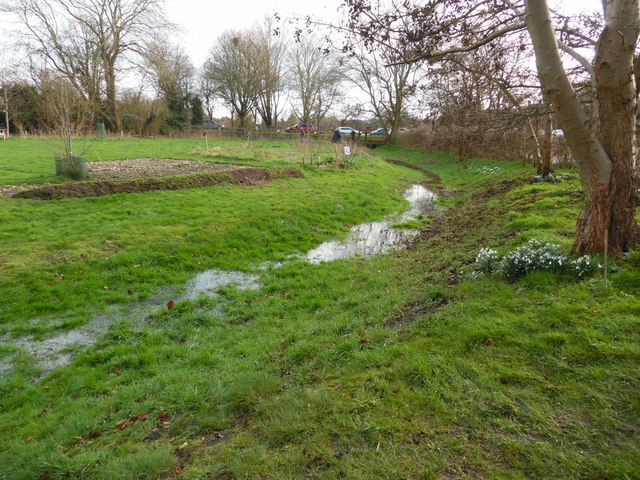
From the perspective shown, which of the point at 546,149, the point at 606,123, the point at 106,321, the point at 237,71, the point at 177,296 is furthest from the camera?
the point at 237,71

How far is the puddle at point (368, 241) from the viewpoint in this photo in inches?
333

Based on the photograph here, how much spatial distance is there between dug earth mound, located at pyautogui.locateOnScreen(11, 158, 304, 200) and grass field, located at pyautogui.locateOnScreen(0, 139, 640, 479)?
2234mm

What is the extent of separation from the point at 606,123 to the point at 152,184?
1198 cm

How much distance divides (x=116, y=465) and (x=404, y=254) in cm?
656

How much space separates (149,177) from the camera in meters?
12.7

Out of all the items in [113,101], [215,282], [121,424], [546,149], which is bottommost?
[121,424]

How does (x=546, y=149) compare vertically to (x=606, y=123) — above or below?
above

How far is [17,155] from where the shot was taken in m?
17.0

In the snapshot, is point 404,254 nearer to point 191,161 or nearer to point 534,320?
point 534,320

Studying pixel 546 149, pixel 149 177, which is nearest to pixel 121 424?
pixel 149 177

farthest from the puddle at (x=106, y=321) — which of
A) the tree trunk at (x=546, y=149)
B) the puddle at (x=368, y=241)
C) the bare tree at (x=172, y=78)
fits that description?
the bare tree at (x=172, y=78)

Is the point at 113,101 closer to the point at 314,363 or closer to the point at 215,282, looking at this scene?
the point at 215,282

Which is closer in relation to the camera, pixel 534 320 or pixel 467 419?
pixel 467 419

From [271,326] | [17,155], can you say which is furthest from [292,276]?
[17,155]
